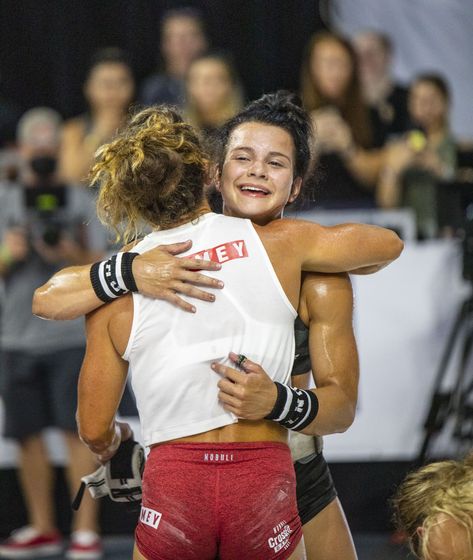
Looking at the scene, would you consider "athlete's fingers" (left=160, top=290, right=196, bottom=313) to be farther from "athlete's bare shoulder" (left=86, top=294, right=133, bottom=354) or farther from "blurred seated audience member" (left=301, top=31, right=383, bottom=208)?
"blurred seated audience member" (left=301, top=31, right=383, bottom=208)

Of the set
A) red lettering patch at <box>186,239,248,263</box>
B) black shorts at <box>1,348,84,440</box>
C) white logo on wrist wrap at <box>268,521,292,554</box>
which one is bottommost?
black shorts at <box>1,348,84,440</box>

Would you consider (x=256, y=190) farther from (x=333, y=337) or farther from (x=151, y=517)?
(x=151, y=517)

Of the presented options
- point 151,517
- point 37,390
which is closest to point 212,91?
point 37,390

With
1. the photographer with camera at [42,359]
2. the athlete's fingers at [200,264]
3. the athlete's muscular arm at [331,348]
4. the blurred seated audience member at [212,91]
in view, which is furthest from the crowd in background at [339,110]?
the athlete's fingers at [200,264]

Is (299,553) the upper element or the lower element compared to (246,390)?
lower

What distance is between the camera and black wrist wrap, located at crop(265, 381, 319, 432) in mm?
2076

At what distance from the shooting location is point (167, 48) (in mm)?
5098

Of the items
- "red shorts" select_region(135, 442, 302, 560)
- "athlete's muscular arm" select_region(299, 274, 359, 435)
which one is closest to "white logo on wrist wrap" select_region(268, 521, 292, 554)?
"red shorts" select_region(135, 442, 302, 560)

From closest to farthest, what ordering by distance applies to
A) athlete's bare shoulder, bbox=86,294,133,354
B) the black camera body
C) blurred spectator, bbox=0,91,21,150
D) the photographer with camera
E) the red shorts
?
the red shorts
athlete's bare shoulder, bbox=86,294,133,354
the photographer with camera
the black camera body
blurred spectator, bbox=0,91,21,150

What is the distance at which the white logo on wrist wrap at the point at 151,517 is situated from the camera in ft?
6.75

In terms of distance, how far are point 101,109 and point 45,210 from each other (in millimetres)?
658

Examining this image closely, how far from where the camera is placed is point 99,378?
7.16 ft

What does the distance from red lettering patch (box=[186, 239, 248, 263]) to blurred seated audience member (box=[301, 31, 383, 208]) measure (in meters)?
2.65

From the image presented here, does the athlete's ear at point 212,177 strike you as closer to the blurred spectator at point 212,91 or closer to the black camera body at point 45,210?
the black camera body at point 45,210
